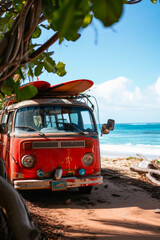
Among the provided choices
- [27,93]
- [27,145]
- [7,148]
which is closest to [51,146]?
[27,145]

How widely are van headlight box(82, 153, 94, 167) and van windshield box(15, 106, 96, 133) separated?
56 centimetres

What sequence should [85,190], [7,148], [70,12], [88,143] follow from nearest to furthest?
[70,12] < [88,143] < [7,148] < [85,190]

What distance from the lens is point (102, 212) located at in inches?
195

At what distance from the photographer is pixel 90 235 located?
3605 mm

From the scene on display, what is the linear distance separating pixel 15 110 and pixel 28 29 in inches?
162

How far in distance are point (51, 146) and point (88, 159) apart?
0.88 metres

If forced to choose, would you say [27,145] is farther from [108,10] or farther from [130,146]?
[130,146]

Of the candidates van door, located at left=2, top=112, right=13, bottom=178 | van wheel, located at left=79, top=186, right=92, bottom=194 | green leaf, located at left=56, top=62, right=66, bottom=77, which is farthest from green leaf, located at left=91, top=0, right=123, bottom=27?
van wheel, located at left=79, top=186, right=92, bottom=194

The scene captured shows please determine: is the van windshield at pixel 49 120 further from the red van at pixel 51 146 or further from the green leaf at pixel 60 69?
the green leaf at pixel 60 69

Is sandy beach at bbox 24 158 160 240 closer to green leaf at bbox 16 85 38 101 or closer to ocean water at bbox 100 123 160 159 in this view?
green leaf at bbox 16 85 38 101

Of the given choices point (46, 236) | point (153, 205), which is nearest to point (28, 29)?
point (46, 236)

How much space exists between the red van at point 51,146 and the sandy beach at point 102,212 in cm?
49

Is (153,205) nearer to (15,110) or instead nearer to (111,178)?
(111,178)

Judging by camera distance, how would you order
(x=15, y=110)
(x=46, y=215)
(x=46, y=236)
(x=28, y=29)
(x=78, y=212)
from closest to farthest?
(x=28, y=29)
(x=46, y=236)
(x=46, y=215)
(x=78, y=212)
(x=15, y=110)
